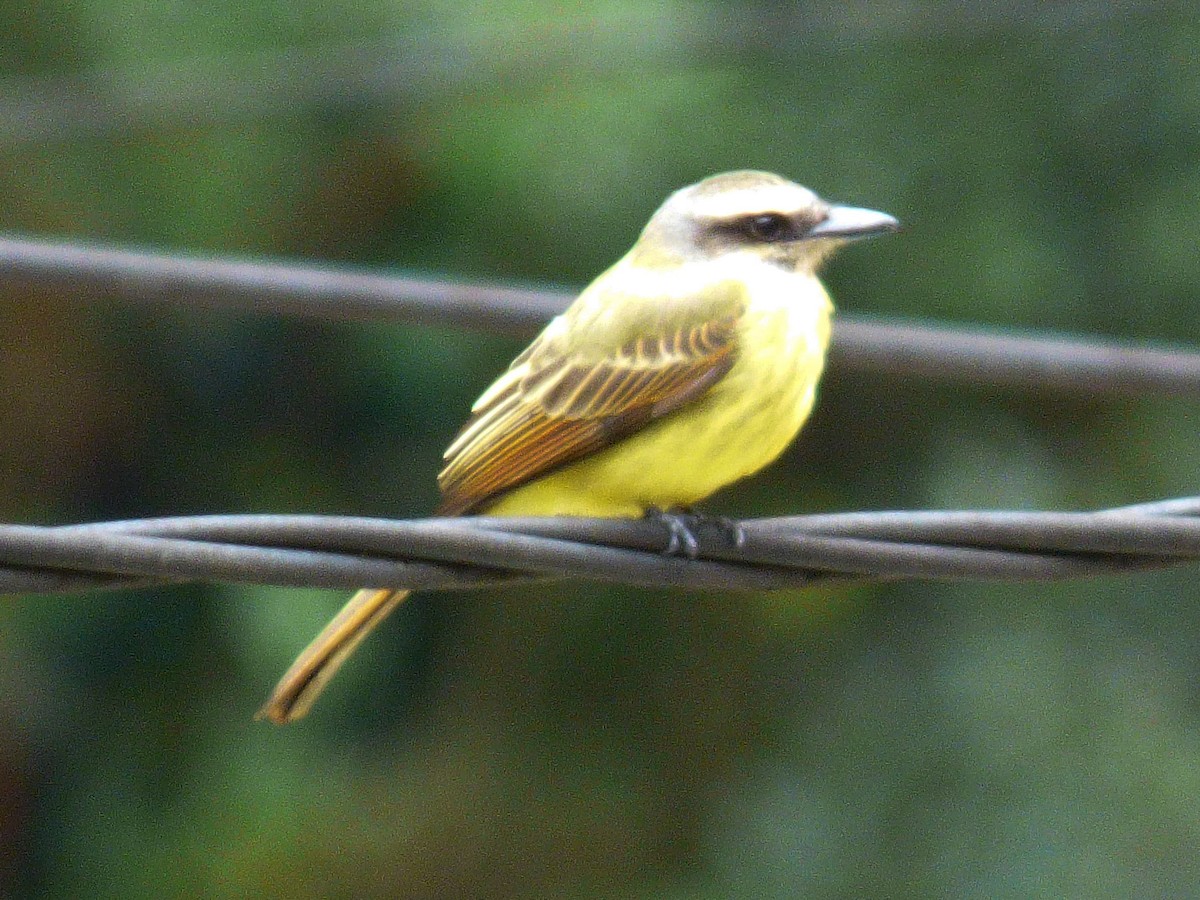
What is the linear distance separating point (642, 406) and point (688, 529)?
14.1 inches

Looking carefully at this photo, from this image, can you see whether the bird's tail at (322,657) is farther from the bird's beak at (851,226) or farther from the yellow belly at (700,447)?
the bird's beak at (851,226)

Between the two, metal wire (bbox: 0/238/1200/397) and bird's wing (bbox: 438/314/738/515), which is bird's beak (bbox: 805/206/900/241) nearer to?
bird's wing (bbox: 438/314/738/515)

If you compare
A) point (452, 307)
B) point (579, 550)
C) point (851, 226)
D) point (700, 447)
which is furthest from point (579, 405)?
point (452, 307)

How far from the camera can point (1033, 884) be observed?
4621 mm

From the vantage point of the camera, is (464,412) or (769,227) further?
(464,412)

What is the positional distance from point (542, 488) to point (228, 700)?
2939 mm

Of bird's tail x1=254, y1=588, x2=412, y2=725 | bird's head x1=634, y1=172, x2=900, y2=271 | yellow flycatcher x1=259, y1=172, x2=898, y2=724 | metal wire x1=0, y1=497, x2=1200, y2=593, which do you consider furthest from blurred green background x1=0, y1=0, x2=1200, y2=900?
metal wire x1=0, y1=497, x2=1200, y2=593

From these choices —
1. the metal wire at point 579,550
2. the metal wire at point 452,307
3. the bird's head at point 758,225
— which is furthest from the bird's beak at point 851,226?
the metal wire at point 579,550

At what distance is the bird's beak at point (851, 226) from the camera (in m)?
2.94

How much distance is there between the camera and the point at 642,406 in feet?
8.43

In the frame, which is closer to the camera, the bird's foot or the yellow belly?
the bird's foot

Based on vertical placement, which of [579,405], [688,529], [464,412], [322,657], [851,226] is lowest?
[464,412]

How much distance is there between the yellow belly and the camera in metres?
2.55

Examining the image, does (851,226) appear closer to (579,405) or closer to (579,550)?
(579,405)
